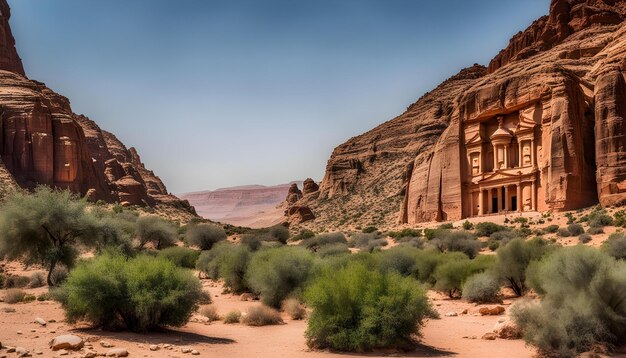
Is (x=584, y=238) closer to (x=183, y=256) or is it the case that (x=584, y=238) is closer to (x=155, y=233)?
(x=183, y=256)

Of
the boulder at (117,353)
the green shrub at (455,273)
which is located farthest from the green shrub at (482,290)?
the boulder at (117,353)

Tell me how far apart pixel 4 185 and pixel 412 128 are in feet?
239

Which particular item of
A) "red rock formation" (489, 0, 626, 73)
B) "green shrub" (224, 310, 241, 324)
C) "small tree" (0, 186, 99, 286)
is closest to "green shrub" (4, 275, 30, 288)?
"small tree" (0, 186, 99, 286)

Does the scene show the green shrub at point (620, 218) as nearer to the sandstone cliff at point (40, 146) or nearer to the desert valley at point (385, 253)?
the desert valley at point (385, 253)

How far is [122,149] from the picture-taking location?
458 ft

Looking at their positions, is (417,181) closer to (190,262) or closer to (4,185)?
(190,262)

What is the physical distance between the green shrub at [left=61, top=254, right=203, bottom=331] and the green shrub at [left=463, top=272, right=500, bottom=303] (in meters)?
10.7

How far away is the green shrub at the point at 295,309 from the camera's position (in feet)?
59.7

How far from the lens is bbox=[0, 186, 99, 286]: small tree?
21875mm

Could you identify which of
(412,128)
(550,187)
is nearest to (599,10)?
(412,128)

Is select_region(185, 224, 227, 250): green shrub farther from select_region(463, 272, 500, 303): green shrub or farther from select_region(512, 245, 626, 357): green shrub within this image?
select_region(512, 245, 626, 357): green shrub

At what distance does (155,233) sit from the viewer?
42.2 metres

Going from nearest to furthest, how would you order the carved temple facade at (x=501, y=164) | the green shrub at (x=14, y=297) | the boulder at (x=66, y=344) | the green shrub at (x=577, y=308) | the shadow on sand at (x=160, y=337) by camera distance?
the boulder at (x=66, y=344)
the green shrub at (x=577, y=308)
the shadow on sand at (x=160, y=337)
the green shrub at (x=14, y=297)
the carved temple facade at (x=501, y=164)

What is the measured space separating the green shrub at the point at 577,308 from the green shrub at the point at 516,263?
27.2ft
